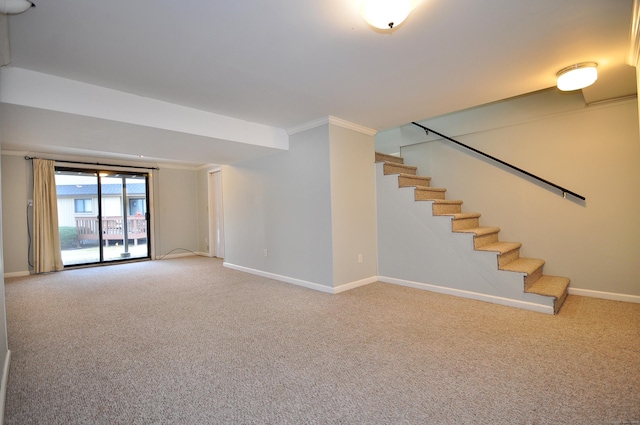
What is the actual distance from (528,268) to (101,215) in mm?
7603

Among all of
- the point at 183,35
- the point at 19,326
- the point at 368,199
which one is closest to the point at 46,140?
the point at 19,326

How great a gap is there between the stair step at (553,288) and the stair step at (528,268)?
0.05m

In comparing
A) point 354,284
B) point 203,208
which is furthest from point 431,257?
point 203,208

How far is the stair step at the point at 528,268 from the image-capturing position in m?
3.01

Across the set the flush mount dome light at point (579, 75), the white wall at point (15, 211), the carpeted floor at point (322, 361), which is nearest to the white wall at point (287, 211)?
the carpeted floor at point (322, 361)

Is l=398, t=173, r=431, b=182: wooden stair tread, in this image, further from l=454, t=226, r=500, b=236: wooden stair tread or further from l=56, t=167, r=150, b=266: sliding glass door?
l=56, t=167, r=150, b=266: sliding glass door

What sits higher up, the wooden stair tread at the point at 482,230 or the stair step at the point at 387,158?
the stair step at the point at 387,158

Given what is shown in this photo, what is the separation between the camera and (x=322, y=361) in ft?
6.69

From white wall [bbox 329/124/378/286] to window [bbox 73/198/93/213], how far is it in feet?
18.4

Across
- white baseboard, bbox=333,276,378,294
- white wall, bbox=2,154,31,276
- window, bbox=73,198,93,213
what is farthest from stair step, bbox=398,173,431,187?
white wall, bbox=2,154,31,276

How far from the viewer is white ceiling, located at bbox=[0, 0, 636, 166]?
175cm

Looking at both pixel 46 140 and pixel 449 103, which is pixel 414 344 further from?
pixel 46 140

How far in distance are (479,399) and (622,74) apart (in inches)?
123

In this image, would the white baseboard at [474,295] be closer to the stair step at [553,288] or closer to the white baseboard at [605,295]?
the stair step at [553,288]
